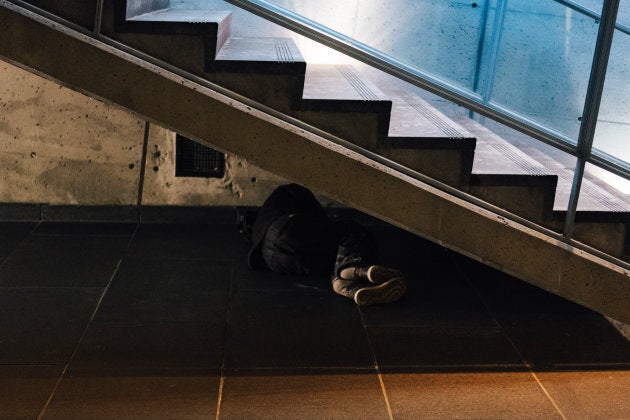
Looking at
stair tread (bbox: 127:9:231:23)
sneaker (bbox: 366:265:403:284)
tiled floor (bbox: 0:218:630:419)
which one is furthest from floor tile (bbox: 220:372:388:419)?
stair tread (bbox: 127:9:231:23)

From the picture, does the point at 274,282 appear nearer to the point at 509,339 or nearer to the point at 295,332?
the point at 295,332

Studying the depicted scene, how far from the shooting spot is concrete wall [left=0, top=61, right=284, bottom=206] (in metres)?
6.23

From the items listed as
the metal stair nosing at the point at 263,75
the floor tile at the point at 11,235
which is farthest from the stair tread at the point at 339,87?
the floor tile at the point at 11,235

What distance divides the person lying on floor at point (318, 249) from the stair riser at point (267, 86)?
1.35 metres

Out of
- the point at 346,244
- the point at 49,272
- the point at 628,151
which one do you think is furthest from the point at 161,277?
the point at 628,151

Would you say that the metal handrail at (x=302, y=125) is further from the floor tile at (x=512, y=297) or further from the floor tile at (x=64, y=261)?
the floor tile at (x=64, y=261)

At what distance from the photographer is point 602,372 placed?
13.7ft

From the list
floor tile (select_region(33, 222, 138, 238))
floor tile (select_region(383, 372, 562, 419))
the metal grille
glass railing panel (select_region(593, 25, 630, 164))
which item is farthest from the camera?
the metal grille

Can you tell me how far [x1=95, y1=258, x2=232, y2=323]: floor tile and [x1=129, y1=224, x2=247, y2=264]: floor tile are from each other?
16 centimetres

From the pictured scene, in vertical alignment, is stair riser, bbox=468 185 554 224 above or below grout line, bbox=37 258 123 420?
above

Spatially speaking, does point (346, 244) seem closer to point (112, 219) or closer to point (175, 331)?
point (175, 331)

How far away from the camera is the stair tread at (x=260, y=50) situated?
390 cm

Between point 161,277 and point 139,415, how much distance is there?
5.88ft

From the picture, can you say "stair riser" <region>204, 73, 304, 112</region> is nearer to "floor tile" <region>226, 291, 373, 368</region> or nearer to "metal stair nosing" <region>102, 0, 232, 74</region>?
"metal stair nosing" <region>102, 0, 232, 74</region>
